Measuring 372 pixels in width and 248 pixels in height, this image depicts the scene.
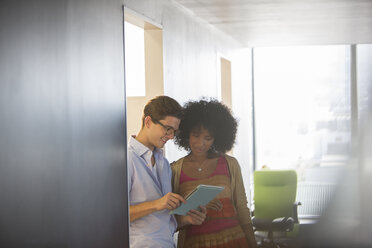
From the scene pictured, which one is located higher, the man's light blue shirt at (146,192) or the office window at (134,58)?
the office window at (134,58)

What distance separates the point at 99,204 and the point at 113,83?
0.76 m

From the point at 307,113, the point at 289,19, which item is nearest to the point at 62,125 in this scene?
the point at 289,19

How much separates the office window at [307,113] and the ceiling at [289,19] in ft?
3.04

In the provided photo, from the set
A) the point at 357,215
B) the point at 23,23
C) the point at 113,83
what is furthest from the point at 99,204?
the point at 357,215

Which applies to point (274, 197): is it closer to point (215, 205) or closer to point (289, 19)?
point (289, 19)

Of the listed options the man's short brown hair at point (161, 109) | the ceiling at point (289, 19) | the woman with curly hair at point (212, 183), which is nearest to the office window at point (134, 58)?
the ceiling at point (289, 19)

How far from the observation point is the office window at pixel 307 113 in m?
9.36

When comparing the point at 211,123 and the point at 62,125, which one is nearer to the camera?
the point at 62,125

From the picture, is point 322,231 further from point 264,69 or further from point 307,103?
point 264,69

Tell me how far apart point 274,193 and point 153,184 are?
479cm

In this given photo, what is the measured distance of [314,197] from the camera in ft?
31.2

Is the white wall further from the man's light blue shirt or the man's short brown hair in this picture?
the man's light blue shirt

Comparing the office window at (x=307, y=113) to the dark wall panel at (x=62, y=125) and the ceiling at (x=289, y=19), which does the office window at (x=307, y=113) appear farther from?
the dark wall panel at (x=62, y=125)

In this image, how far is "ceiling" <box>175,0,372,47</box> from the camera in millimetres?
5438
